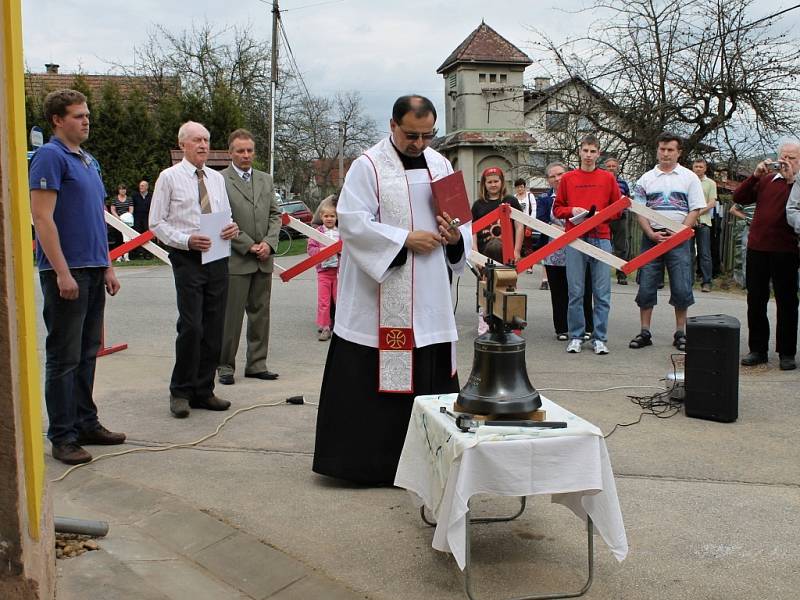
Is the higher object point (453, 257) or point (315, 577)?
point (453, 257)

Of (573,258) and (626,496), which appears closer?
(626,496)

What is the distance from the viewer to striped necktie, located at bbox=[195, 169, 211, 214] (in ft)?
20.8

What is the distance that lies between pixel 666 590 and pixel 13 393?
249cm

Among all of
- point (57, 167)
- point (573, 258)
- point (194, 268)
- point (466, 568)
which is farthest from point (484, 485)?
point (573, 258)

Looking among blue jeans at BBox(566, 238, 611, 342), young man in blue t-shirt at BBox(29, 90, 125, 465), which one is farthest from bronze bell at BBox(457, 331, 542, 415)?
blue jeans at BBox(566, 238, 611, 342)

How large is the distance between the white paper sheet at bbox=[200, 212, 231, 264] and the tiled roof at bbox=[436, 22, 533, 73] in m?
36.3

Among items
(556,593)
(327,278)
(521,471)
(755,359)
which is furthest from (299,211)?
(521,471)

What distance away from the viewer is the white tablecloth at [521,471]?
10.7 feet

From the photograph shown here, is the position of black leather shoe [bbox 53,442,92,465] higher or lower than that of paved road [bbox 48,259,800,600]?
higher

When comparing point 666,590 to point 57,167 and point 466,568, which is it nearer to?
point 466,568

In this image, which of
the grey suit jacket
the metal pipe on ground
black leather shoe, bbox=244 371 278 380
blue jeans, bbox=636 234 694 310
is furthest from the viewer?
blue jeans, bbox=636 234 694 310

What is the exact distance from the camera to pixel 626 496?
4598 millimetres

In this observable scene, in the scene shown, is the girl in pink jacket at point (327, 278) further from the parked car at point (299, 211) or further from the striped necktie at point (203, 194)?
the parked car at point (299, 211)

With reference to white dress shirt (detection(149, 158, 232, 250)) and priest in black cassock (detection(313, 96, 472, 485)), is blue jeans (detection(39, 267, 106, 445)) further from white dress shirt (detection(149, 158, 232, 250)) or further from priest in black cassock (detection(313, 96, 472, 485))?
priest in black cassock (detection(313, 96, 472, 485))
